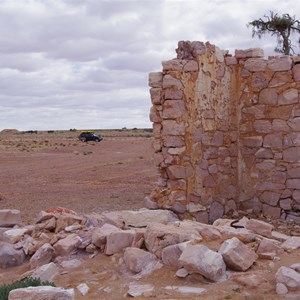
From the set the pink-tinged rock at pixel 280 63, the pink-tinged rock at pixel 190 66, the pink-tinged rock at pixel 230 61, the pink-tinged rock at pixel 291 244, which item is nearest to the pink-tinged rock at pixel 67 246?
the pink-tinged rock at pixel 291 244

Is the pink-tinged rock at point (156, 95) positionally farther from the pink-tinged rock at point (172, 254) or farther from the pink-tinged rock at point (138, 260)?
the pink-tinged rock at point (172, 254)

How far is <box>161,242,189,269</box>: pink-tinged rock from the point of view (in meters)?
6.00

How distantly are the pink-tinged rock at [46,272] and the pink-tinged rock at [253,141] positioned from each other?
5.10m

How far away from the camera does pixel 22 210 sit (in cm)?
1153

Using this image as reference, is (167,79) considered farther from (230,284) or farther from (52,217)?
(230,284)

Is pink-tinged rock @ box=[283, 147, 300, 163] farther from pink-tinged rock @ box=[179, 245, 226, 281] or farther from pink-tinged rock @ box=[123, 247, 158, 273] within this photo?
pink-tinged rock @ box=[179, 245, 226, 281]

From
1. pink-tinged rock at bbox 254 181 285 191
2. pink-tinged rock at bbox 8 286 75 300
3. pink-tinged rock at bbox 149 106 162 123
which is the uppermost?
pink-tinged rock at bbox 149 106 162 123

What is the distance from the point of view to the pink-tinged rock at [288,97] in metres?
9.94

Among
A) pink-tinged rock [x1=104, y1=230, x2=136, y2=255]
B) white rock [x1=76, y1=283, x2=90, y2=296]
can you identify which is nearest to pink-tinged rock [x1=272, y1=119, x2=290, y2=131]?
pink-tinged rock [x1=104, y1=230, x2=136, y2=255]

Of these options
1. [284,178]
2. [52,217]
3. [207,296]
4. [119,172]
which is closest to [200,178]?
[284,178]

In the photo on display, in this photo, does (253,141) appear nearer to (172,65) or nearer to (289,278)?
(172,65)

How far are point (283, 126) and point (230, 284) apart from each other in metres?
5.08

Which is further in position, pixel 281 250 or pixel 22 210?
pixel 22 210

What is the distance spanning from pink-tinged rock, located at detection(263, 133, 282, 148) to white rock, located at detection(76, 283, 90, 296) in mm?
5346
